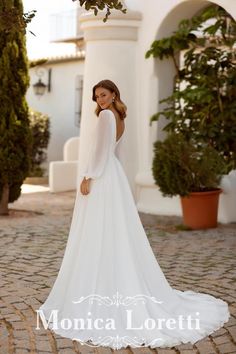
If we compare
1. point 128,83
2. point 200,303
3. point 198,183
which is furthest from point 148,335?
point 128,83

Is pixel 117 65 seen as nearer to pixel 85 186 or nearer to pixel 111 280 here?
pixel 85 186

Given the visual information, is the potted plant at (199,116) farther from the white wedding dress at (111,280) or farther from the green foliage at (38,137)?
the green foliage at (38,137)

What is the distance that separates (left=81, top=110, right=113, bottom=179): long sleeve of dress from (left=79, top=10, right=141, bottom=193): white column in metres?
5.37

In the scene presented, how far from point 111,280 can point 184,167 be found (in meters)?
4.08

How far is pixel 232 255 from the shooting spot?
22.9 feet

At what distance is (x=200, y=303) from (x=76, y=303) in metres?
1.03

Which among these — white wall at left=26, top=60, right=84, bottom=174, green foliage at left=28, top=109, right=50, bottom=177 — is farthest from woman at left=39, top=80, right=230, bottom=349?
white wall at left=26, top=60, right=84, bottom=174

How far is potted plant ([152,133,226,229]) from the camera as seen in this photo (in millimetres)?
8344

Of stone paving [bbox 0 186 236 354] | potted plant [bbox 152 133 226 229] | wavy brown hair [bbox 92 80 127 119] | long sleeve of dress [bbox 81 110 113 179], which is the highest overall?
wavy brown hair [bbox 92 80 127 119]

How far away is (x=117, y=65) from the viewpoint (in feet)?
32.8

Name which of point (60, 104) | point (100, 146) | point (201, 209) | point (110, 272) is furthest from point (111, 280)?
point (60, 104)

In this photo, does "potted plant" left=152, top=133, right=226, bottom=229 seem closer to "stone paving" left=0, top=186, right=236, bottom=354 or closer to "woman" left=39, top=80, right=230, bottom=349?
"stone paving" left=0, top=186, right=236, bottom=354

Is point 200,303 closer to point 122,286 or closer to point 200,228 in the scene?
point 122,286

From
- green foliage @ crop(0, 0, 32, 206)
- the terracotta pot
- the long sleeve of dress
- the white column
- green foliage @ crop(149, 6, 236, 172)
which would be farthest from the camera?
the white column
